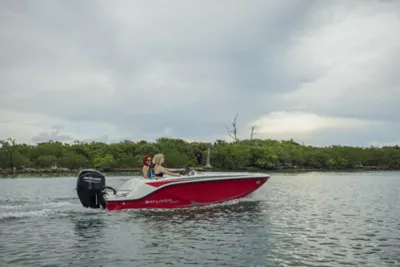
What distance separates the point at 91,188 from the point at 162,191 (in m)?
2.98

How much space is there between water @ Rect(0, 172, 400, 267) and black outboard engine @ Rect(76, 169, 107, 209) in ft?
1.45

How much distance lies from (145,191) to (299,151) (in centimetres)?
12574

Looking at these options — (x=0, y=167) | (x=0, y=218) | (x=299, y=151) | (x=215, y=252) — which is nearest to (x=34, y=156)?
(x=0, y=167)

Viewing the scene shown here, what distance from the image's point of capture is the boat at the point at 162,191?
60.6 feet

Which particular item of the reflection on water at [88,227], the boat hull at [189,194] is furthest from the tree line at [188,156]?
the reflection on water at [88,227]

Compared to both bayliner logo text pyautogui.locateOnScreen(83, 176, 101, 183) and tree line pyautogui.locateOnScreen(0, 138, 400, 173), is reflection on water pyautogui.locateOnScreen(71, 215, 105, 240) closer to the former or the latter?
bayliner logo text pyautogui.locateOnScreen(83, 176, 101, 183)

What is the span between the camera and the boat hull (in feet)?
62.1

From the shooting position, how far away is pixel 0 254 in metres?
11.4

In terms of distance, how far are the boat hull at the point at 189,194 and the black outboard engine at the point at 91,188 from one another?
1.45 ft

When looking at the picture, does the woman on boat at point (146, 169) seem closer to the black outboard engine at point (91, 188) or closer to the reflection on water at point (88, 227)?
the black outboard engine at point (91, 188)

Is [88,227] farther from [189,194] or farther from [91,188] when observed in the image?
[189,194]

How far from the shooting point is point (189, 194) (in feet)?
64.7

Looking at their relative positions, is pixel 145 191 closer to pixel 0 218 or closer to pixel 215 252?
pixel 0 218

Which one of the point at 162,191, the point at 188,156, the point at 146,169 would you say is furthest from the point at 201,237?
the point at 188,156
